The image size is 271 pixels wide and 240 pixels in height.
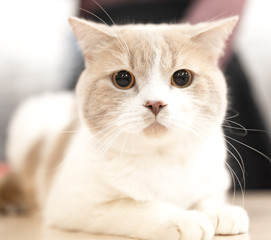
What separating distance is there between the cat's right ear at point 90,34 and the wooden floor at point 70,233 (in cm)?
70

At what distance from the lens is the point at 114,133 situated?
1337 mm

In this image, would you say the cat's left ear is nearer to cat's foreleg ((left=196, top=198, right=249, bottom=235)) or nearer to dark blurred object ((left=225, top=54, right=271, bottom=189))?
cat's foreleg ((left=196, top=198, right=249, bottom=235))

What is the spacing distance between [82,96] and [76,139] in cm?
30

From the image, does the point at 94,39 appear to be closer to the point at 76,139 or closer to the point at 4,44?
the point at 76,139

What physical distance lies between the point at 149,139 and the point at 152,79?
0.67ft

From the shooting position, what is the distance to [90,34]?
1.45 meters

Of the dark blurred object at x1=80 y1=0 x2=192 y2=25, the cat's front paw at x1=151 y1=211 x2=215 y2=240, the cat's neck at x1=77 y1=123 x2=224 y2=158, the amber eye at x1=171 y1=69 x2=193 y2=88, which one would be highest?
the dark blurred object at x1=80 y1=0 x2=192 y2=25

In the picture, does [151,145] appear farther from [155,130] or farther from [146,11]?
[146,11]

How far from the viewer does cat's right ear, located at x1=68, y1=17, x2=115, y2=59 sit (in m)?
1.42

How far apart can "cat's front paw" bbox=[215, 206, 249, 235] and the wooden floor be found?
0.02 meters

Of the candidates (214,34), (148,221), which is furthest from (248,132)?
(148,221)

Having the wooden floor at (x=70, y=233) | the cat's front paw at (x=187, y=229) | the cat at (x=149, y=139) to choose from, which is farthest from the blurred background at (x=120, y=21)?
the cat's front paw at (x=187, y=229)

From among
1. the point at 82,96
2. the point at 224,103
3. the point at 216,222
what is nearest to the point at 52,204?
the point at 82,96

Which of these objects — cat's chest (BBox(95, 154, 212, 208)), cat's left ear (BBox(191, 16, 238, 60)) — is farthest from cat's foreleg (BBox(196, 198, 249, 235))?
cat's left ear (BBox(191, 16, 238, 60))
